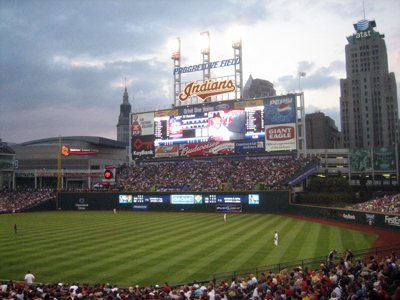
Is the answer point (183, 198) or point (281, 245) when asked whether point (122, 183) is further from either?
point (281, 245)

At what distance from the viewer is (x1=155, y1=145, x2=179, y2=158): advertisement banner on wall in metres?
60.9

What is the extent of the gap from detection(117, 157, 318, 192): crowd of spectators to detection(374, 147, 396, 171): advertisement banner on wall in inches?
1156

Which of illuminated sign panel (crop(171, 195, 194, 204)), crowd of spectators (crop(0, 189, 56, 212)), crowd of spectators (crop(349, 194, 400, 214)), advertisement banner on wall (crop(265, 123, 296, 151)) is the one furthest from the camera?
crowd of spectators (crop(0, 189, 56, 212))

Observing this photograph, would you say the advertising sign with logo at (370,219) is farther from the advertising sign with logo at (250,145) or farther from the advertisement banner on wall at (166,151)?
the advertisement banner on wall at (166,151)

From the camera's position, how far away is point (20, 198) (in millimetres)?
63062

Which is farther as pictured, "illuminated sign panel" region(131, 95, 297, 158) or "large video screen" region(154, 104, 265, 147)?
"large video screen" region(154, 104, 265, 147)

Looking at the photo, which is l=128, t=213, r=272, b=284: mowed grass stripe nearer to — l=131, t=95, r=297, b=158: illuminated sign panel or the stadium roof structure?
l=131, t=95, r=297, b=158: illuminated sign panel

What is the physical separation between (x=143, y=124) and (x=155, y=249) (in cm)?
4311

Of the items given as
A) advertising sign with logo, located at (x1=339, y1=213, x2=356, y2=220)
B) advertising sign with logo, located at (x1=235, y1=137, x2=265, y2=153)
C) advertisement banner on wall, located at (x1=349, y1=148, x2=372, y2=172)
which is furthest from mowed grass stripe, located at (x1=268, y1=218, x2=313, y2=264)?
advertisement banner on wall, located at (x1=349, y1=148, x2=372, y2=172)

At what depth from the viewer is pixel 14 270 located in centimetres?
1861

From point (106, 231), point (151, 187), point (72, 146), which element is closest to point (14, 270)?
point (106, 231)

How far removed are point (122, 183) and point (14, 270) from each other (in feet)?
143

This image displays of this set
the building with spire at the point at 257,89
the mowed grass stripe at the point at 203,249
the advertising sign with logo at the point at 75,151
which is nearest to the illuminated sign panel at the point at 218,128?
the advertising sign with logo at the point at 75,151

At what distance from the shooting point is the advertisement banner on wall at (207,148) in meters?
56.9
